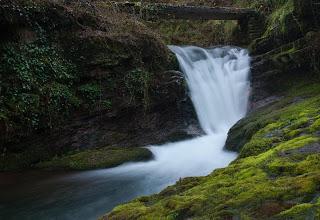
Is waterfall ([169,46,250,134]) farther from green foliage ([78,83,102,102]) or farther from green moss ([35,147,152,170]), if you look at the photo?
green foliage ([78,83,102,102])

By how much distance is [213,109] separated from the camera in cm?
1398

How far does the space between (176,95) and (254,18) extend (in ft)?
21.2

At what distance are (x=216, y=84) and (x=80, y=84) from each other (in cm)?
513

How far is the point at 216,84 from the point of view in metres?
14.7

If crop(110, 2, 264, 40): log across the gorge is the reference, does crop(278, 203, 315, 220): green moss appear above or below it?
below

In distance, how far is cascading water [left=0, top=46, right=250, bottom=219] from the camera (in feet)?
25.9

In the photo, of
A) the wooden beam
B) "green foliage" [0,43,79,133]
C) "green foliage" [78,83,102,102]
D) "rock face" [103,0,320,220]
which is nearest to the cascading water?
"rock face" [103,0,320,220]

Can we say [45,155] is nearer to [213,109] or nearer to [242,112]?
[213,109]

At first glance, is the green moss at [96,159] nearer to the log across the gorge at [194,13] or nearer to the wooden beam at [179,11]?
the log across the gorge at [194,13]

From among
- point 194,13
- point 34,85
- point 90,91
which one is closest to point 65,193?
point 34,85

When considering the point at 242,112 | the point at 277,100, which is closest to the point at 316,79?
the point at 277,100

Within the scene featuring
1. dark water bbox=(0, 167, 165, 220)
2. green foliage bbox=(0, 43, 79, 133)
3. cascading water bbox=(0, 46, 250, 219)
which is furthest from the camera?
green foliage bbox=(0, 43, 79, 133)

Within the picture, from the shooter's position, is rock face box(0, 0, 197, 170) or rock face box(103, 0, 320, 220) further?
rock face box(0, 0, 197, 170)

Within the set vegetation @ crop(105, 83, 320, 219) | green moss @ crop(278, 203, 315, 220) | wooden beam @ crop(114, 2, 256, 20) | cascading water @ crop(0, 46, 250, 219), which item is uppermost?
wooden beam @ crop(114, 2, 256, 20)
